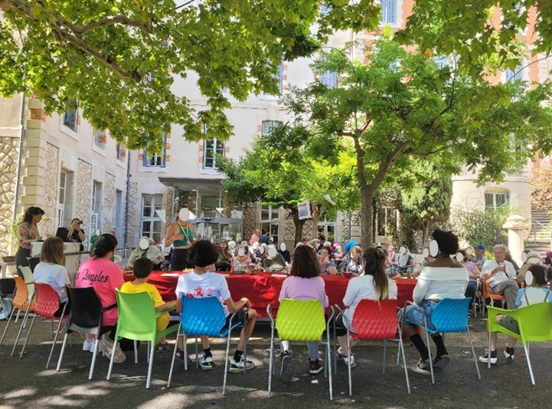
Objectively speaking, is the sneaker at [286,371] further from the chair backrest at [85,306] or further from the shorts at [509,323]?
the shorts at [509,323]

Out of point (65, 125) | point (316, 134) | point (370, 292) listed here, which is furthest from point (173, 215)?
point (370, 292)

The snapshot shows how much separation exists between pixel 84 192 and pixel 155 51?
7.98 m

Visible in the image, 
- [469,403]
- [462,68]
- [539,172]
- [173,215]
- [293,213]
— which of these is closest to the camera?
[469,403]

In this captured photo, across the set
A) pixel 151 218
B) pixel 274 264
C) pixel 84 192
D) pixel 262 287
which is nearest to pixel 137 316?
pixel 262 287

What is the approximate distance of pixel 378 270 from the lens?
4246mm

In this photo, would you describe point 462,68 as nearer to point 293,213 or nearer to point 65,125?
point 65,125

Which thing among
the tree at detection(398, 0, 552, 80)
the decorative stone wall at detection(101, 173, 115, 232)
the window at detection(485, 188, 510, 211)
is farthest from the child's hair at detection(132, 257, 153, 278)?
the window at detection(485, 188, 510, 211)

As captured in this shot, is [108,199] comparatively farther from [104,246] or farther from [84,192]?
[104,246]

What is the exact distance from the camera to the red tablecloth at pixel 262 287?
542 cm

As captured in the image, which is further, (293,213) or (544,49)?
(293,213)

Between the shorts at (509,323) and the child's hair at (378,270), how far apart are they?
1.31 m

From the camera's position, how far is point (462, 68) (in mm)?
4105

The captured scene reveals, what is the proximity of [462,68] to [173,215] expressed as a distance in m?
18.9

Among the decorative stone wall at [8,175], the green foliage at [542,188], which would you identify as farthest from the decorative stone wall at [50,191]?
the green foliage at [542,188]
